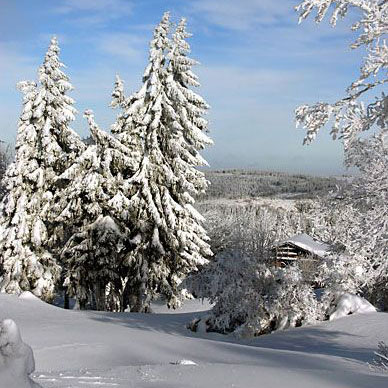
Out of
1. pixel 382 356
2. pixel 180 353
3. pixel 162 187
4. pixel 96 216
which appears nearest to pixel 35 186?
pixel 96 216

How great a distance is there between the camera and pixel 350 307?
1689 cm

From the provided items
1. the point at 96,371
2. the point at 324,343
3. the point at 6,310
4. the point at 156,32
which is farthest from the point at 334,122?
the point at 156,32

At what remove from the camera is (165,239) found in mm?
22500

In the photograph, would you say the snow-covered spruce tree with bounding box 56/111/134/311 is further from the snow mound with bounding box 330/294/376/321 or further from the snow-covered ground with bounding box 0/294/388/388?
the snow mound with bounding box 330/294/376/321

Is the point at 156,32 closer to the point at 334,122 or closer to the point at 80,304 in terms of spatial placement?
the point at 80,304

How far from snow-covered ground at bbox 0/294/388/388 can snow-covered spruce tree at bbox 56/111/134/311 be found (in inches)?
125

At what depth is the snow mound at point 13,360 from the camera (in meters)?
3.54

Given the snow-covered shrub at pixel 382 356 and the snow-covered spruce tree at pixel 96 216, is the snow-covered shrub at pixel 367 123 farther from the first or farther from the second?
the snow-covered spruce tree at pixel 96 216

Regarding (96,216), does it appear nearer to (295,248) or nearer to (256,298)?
(256,298)

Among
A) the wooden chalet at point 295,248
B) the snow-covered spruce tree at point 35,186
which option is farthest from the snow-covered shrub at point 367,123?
the wooden chalet at point 295,248

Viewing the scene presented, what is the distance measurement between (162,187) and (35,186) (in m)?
6.29

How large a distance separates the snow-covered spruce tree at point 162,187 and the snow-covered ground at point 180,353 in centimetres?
302

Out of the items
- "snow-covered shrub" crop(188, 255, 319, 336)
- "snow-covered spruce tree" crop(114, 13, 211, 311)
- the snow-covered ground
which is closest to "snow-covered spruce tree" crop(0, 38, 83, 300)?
"snow-covered spruce tree" crop(114, 13, 211, 311)

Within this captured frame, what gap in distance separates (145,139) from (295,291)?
10.2 meters
